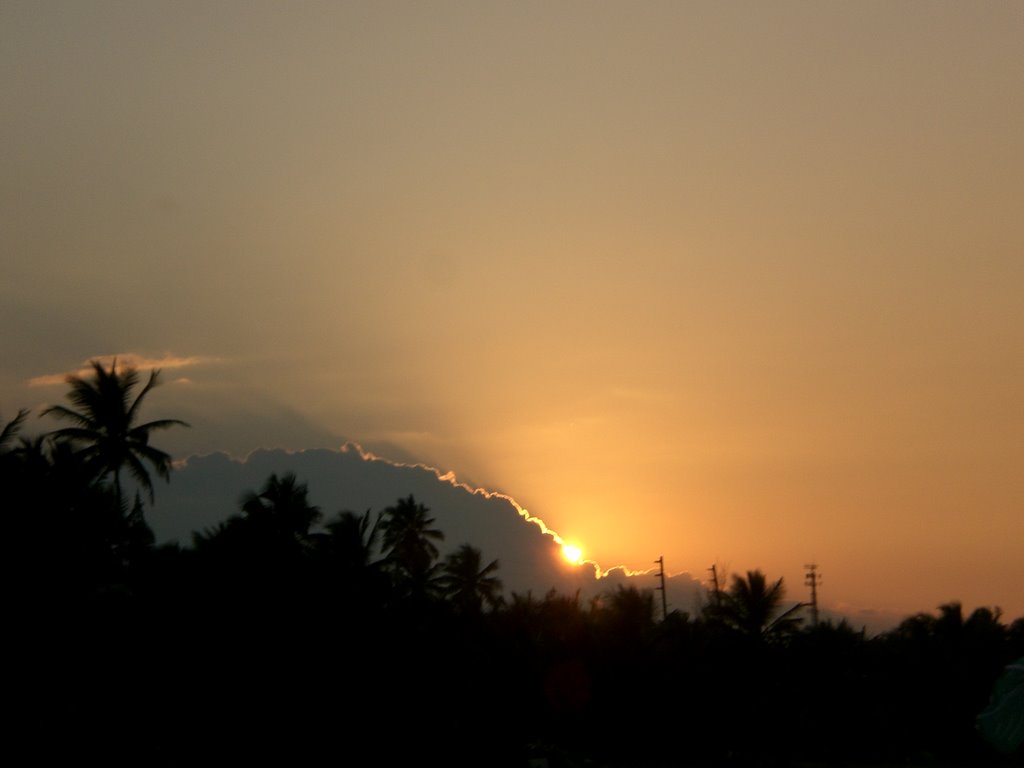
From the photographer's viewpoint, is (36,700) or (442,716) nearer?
(36,700)

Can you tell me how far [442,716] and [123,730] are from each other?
32.3 feet

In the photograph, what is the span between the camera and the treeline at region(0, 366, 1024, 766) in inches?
960

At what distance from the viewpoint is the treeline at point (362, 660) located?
2438 centimetres

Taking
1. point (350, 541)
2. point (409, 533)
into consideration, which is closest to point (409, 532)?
point (409, 533)

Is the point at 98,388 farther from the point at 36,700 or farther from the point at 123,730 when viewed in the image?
the point at 36,700

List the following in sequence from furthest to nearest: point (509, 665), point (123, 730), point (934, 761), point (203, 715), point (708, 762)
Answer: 1. point (934, 761)
2. point (708, 762)
3. point (509, 665)
4. point (203, 715)
5. point (123, 730)

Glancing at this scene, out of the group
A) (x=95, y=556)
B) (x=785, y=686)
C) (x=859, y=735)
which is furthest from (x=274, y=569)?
(x=859, y=735)

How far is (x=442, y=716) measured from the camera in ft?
113

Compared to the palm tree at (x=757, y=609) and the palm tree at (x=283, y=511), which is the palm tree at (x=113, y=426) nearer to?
the palm tree at (x=283, y=511)

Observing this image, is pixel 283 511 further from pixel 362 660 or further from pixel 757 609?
pixel 757 609

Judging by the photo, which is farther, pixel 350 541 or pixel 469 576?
pixel 469 576

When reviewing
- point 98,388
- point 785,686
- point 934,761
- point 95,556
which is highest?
point 98,388

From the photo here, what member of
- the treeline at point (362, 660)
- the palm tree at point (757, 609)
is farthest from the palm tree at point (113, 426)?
the palm tree at point (757, 609)

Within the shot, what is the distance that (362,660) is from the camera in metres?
33.2
